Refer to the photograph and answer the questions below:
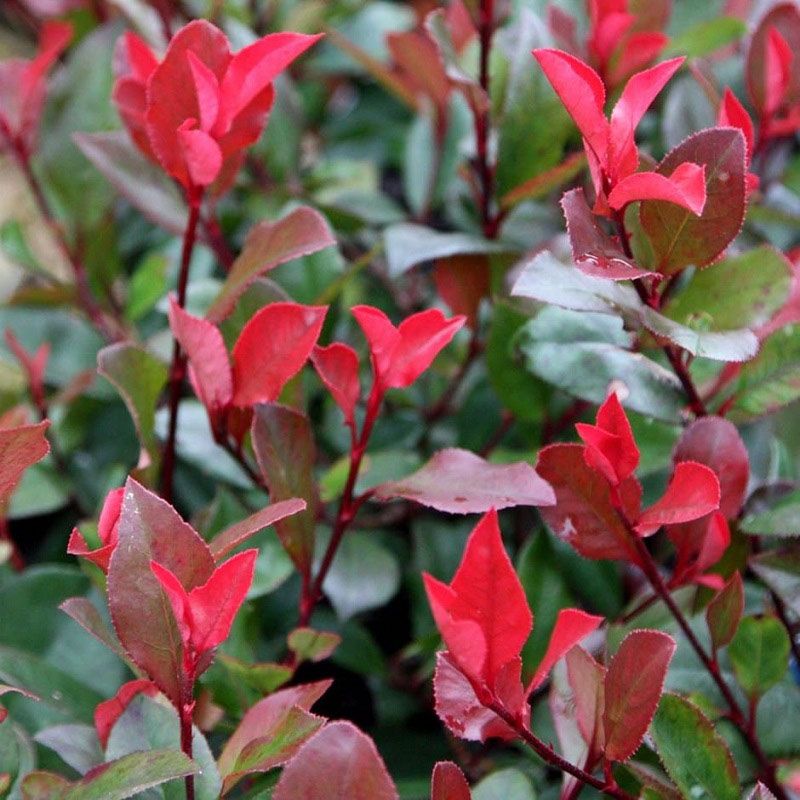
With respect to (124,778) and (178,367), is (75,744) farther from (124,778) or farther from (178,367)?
(178,367)

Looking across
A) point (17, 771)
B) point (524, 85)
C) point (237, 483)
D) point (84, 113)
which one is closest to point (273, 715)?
point (17, 771)

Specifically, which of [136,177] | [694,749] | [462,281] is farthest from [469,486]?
[136,177]

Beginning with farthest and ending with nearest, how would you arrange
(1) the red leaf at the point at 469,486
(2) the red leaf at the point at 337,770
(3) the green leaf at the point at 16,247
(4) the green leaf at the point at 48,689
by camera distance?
(3) the green leaf at the point at 16,247
(4) the green leaf at the point at 48,689
(1) the red leaf at the point at 469,486
(2) the red leaf at the point at 337,770

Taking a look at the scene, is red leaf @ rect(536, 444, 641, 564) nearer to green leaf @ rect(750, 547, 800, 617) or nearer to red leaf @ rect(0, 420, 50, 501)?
green leaf @ rect(750, 547, 800, 617)

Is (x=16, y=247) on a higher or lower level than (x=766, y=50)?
lower

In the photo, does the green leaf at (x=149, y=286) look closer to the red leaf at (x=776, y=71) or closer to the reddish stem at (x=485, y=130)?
the reddish stem at (x=485, y=130)

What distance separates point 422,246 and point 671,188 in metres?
0.29

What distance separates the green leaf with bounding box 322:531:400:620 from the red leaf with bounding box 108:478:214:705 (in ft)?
0.70

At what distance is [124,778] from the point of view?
1.38ft

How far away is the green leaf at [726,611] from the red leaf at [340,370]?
21 cm

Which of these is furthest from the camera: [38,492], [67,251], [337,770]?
[67,251]

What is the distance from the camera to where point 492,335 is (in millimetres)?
662

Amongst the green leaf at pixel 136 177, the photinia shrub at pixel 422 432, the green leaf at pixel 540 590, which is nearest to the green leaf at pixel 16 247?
the photinia shrub at pixel 422 432

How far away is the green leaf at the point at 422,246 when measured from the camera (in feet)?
2.23
